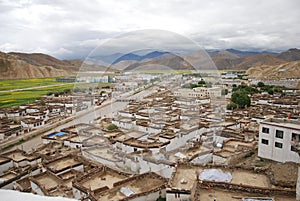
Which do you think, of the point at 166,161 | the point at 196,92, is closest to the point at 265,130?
the point at 166,161

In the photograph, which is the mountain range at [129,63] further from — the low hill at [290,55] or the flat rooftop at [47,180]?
the flat rooftop at [47,180]

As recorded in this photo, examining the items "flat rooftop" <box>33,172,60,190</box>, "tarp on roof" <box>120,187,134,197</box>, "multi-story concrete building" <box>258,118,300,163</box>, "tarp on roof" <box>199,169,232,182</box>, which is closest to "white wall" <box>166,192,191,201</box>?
"tarp on roof" <box>199,169,232,182</box>

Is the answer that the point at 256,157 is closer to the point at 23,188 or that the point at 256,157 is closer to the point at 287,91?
the point at 23,188

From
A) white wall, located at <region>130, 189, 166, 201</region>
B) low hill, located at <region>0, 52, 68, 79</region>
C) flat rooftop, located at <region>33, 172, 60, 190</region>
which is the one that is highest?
low hill, located at <region>0, 52, 68, 79</region>

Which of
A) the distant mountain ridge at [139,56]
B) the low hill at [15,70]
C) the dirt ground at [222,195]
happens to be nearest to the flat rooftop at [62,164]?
the distant mountain ridge at [139,56]

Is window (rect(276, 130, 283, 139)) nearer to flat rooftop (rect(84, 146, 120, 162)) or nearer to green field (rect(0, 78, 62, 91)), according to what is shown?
flat rooftop (rect(84, 146, 120, 162))

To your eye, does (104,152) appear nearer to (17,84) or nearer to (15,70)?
(17,84)
